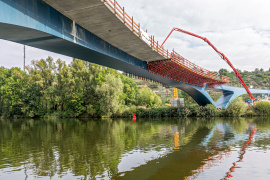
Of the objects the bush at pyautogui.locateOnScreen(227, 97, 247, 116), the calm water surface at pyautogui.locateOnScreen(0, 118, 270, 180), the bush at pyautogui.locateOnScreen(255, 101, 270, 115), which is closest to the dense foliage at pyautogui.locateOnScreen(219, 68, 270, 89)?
the bush at pyautogui.locateOnScreen(255, 101, 270, 115)

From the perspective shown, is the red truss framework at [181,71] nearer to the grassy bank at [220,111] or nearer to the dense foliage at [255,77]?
the grassy bank at [220,111]

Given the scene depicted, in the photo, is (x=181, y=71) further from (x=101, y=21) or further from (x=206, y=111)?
(x=101, y=21)

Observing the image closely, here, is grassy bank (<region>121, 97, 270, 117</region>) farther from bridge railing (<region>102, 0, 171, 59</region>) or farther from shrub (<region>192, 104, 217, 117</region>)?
bridge railing (<region>102, 0, 171, 59</region>)

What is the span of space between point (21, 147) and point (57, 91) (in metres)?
44.5

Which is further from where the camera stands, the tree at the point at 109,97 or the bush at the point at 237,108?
the tree at the point at 109,97

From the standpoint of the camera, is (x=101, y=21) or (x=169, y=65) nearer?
(x=101, y=21)

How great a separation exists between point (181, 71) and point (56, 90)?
124ft

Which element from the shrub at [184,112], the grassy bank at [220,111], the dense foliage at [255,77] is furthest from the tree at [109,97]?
the dense foliage at [255,77]

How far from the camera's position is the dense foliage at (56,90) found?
56938mm

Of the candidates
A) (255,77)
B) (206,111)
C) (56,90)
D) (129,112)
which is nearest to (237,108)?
(206,111)

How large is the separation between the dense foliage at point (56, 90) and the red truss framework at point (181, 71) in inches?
745

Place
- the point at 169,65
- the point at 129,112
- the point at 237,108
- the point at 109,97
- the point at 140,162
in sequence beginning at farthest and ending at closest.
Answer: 1. the point at 129,112
2. the point at 109,97
3. the point at 237,108
4. the point at 169,65
5. the point at 140,162

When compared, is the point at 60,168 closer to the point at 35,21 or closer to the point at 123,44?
the point at 35,21

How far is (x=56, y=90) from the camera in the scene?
57.9 metres
